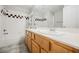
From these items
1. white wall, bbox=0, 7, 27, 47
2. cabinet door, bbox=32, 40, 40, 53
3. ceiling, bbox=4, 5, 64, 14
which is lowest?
cabinet door, bbox=32, 40, 40, 53

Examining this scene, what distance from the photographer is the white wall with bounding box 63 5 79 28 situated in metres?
1.43

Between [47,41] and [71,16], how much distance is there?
41 centimetres

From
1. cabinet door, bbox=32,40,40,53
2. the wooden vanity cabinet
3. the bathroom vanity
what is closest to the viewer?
the bathroom vanity

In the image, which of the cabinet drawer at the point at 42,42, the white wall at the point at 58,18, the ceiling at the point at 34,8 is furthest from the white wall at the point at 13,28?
the white wall at the point at 58,18

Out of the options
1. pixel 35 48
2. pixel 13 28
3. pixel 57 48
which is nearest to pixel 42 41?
pixel 35 48

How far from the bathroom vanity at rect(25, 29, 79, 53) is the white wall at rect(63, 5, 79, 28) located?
0.15 metres

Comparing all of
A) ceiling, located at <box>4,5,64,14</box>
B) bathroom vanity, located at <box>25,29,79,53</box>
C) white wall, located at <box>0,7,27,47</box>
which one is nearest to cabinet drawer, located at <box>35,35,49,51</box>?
bathroom vanity, located at <box>25,29,79,53</box>

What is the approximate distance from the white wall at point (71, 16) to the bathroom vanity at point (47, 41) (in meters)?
0.15

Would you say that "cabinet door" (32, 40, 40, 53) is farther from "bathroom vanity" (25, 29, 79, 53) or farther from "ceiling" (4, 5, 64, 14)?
"ceiling" (4, 5, 64, 14)

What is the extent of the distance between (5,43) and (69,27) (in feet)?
2.36

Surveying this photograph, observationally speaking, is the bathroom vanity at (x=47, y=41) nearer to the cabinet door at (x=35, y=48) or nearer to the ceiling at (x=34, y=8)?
the cabinet door at (x=35, y=48)

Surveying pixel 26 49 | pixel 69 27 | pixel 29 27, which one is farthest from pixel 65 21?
pixel 26 49

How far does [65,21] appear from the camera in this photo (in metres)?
1.46
